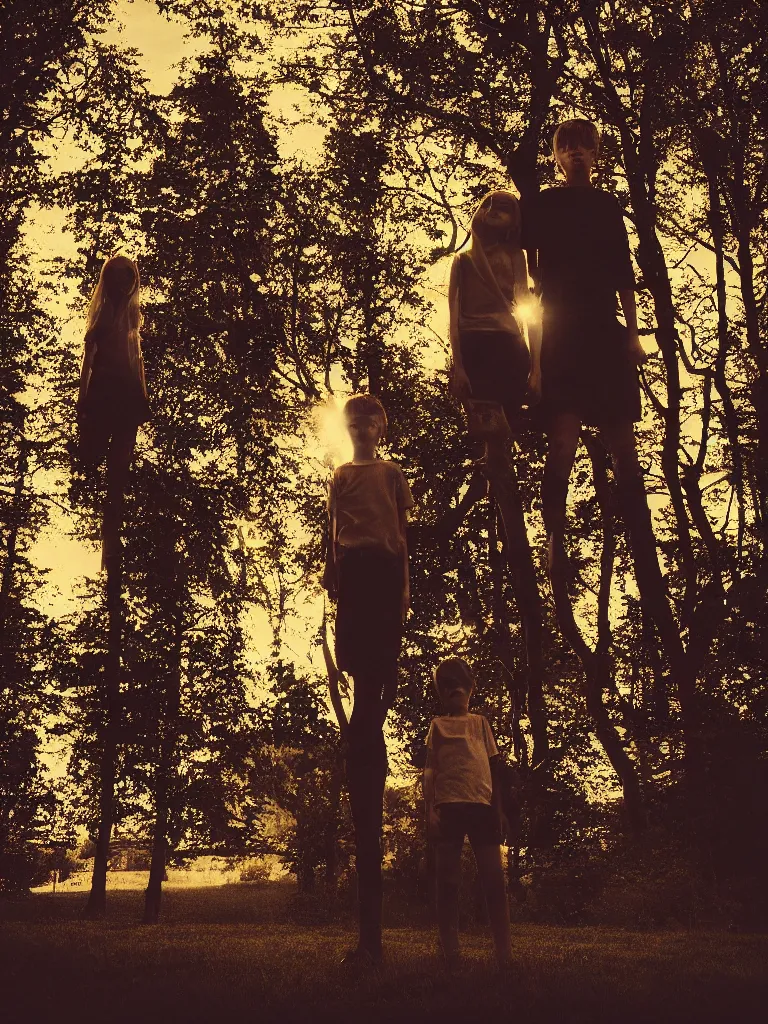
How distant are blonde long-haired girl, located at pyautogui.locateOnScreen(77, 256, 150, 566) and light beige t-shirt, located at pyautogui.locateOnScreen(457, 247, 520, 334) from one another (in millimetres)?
1619

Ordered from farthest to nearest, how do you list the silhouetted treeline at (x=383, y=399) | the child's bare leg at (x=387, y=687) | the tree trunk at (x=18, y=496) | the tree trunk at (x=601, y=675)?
1. the tree trunk at (x=18, y=496)
2. the silhouetted treeline at (x=383, y=399)
3. the tree trunk at (x=601, y=675)
4. the child's bare leg at (x=387, y=687)

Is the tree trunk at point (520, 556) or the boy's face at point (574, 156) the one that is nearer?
the boy's face at point (574, 156)

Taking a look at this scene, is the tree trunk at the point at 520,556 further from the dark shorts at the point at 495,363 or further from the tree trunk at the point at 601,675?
the dark shorts at the point at 495,363

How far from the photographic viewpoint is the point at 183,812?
2164 cm

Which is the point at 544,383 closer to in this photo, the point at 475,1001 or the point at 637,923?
the point at 475,1001

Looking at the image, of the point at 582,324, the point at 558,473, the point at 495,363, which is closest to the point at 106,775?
the point at 558,473

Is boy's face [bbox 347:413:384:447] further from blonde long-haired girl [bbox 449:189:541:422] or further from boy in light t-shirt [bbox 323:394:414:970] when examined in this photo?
blonde long-haired girl [bbox 449:189:541:422]

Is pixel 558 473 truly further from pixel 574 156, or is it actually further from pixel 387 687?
pixel 574 156

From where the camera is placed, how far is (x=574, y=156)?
18.0ft

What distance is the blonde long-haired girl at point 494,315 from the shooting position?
5.14m

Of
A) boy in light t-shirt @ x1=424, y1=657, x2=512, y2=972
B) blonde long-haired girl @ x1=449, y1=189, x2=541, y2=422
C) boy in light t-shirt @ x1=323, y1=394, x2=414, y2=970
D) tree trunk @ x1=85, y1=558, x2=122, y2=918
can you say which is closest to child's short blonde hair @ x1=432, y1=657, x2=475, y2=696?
boy in light t-shirt @ x1=424, y1=657, x2=512, y2=972

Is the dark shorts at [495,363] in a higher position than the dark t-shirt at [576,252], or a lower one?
lower

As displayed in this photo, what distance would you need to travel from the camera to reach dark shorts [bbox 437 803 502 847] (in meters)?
6.08

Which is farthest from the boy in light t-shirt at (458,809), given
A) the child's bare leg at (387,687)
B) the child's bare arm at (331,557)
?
the child's bare arm at (331,557)
